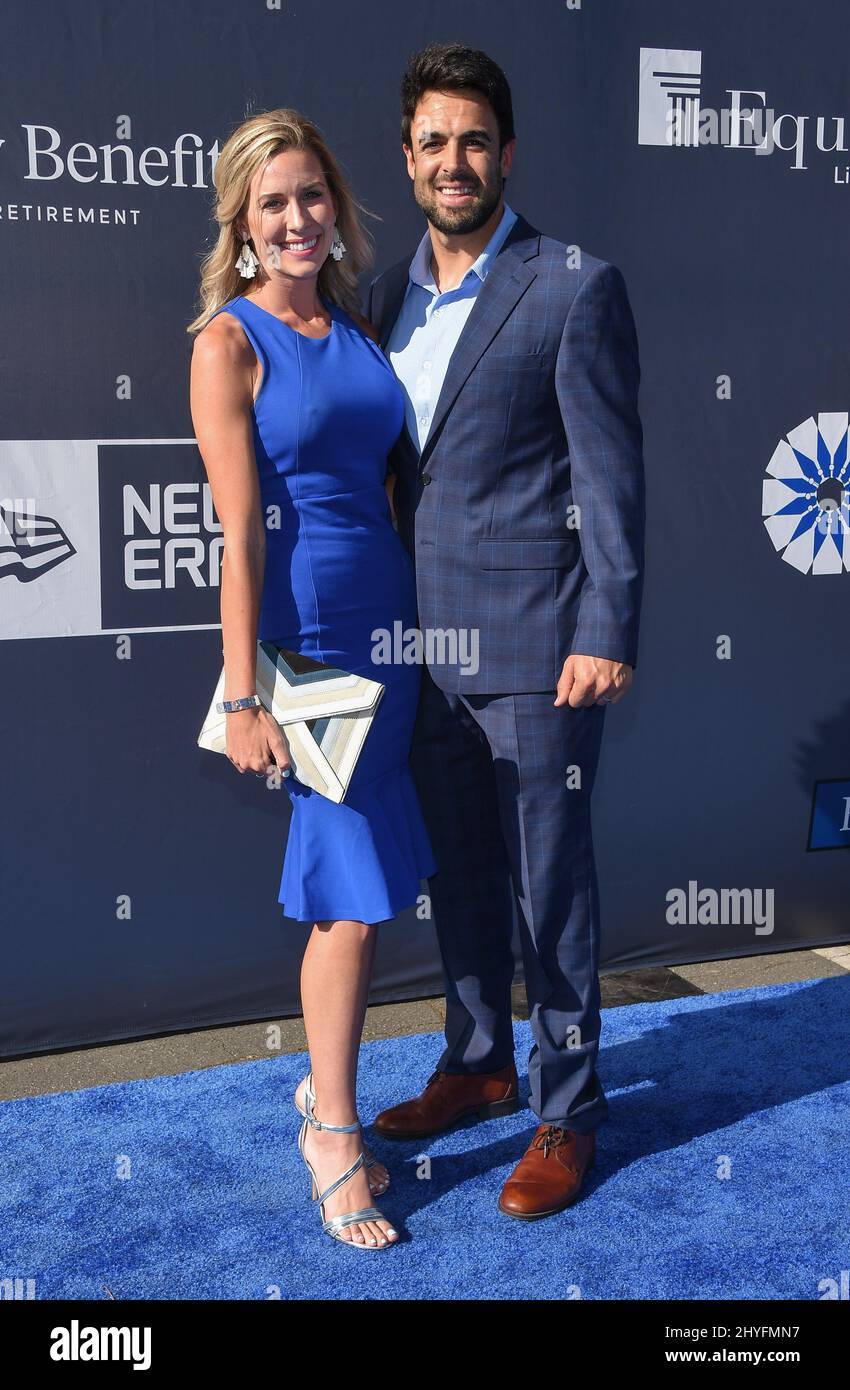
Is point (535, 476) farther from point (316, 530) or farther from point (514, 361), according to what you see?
point (316, 530)

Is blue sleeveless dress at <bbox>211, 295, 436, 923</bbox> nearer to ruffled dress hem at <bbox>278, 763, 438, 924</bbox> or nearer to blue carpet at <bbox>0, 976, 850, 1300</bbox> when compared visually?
ruffled dress hem at <bbox>278, 763, 438, 924</bbox>

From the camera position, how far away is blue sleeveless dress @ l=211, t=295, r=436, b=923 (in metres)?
2.34

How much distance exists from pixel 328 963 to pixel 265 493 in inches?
32.2

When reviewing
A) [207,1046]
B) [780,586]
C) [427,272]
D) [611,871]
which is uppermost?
[427,272]

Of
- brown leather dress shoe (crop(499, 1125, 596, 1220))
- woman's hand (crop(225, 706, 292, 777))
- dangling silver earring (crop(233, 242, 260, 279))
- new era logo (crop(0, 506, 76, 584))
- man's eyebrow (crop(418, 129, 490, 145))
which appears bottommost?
brown leather dress shoe (crop(499, 1125, 596, 1220))

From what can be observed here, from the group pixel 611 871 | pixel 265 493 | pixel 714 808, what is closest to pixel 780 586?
pixel 714 808

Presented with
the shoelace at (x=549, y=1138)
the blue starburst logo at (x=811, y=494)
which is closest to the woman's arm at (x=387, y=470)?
the shoelace at (x=549, y=1138)

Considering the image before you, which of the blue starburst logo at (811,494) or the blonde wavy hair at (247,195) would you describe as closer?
the blonde wavy hair at (247,195)

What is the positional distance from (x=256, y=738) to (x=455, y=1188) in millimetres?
944

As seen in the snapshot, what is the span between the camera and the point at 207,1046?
10.7 feet

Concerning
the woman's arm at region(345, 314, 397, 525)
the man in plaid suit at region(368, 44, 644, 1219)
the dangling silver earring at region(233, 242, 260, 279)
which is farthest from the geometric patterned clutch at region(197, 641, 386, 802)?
the dangling silver earring at region(233, 242, 260, 279)

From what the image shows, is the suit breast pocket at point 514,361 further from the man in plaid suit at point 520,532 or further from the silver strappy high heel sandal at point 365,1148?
the silver strappy high heel sandal at point 365,1148

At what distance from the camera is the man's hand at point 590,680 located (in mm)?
2424

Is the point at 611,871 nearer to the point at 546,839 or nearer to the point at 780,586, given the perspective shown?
the point at 780,586
